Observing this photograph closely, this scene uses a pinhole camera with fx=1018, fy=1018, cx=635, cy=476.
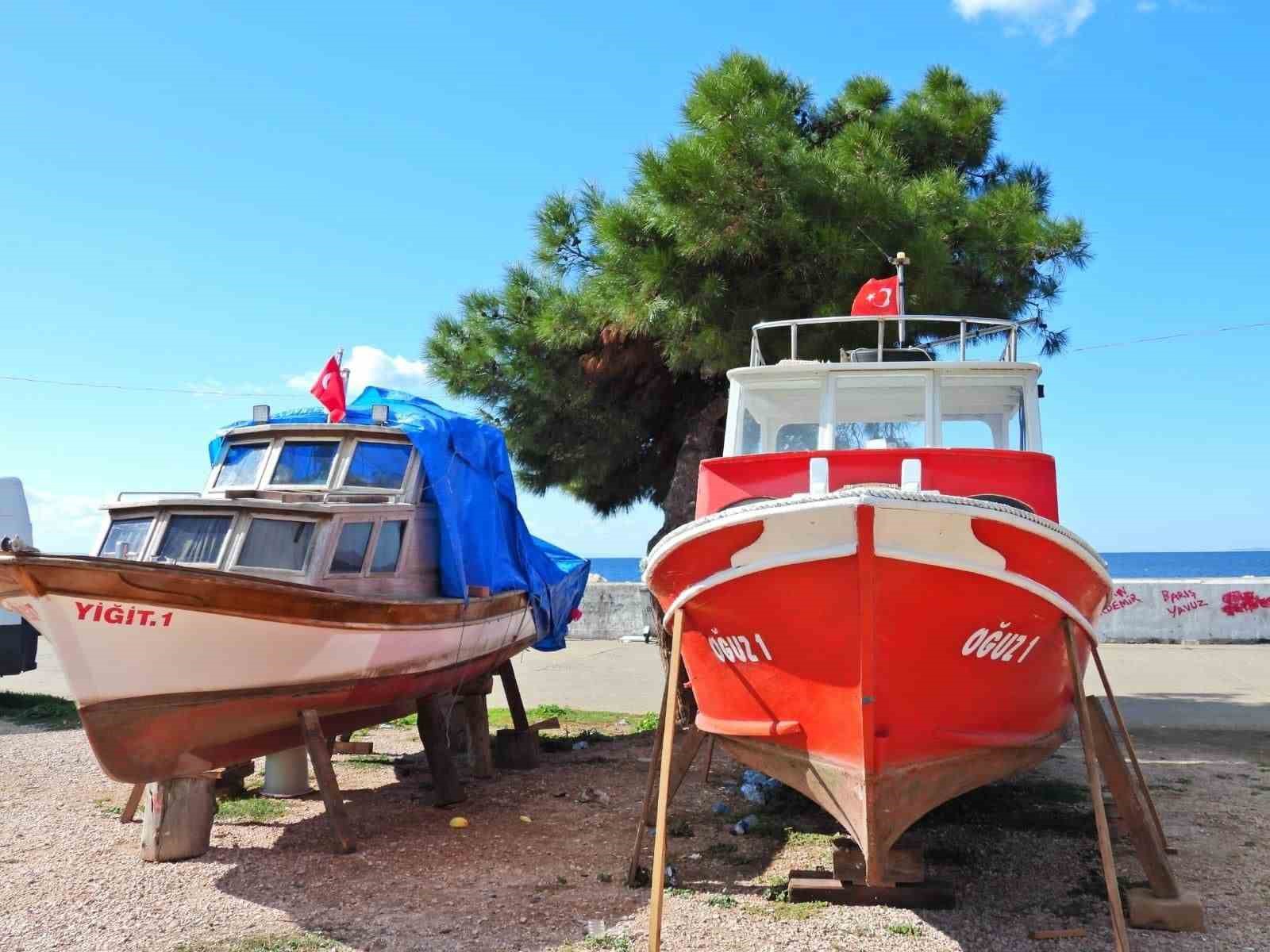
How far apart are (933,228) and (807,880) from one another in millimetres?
6395

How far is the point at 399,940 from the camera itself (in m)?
5.38

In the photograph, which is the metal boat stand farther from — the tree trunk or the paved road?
the paved road

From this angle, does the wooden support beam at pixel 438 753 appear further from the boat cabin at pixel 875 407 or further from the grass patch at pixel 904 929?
the grass patch at pixel 904 929

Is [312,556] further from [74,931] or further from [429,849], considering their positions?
[74,931]

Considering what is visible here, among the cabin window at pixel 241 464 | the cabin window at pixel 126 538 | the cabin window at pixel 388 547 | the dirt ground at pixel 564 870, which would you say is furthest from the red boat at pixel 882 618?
the cabin window at pixel 241 464

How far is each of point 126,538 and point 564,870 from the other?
4225 mm

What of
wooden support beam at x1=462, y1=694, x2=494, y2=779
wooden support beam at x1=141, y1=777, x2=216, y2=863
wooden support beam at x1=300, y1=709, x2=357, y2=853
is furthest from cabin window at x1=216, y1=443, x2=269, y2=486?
wooden support beam at x1=462, y1=694, x2=494, y2=779

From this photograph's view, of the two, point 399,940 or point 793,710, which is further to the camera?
point 793,710

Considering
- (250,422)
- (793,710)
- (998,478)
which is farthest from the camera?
(250,422)

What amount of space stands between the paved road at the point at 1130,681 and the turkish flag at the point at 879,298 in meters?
6.89

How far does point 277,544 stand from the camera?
7.60 metres

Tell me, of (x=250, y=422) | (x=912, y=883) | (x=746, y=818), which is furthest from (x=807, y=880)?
(x=250, y=422)

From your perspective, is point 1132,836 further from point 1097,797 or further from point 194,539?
point 194,539

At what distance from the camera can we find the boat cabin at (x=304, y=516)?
7566 mm
